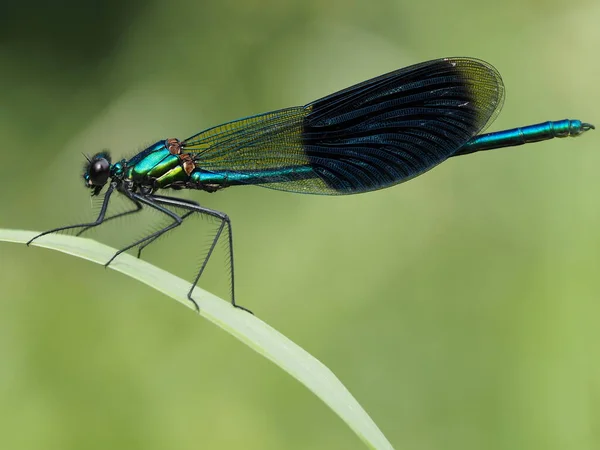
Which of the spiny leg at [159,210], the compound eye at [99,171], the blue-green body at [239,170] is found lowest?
the spiny leg at [159,210]

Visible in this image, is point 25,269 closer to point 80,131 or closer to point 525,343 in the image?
point 80,131

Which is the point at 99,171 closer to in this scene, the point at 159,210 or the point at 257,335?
the point at 159,210

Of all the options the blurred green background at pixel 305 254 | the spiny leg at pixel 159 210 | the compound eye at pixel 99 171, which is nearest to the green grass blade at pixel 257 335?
the spiny leg at pixel 159 210

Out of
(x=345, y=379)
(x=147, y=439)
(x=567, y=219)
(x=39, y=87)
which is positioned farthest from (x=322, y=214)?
(x=39, y=87)

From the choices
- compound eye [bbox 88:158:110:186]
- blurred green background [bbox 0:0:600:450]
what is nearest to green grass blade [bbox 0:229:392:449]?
compound eye [bbox 88:158:110:186]

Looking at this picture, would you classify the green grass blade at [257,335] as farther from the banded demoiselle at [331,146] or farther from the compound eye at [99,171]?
the compound eye at [99,171]

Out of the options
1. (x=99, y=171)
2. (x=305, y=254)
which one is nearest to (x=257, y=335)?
(x=99, y=171)
